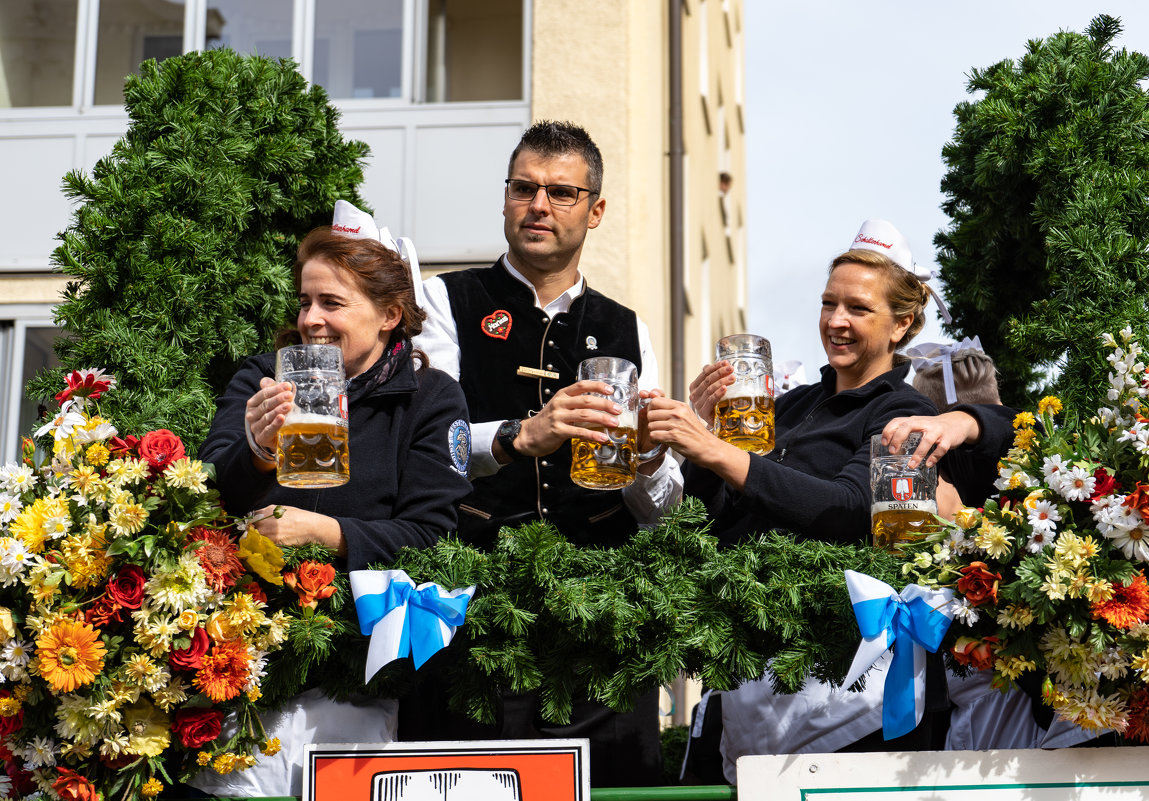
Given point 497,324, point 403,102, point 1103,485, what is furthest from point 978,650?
point 403,102

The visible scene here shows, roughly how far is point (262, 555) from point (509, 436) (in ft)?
2.57

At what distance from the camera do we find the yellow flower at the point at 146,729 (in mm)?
2713

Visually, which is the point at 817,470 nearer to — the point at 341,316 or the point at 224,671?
the point at 341,316

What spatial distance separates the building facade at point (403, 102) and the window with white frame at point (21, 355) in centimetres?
1

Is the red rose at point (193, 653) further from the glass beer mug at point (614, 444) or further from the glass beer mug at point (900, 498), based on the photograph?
the glass beer mug at point (900, 498)

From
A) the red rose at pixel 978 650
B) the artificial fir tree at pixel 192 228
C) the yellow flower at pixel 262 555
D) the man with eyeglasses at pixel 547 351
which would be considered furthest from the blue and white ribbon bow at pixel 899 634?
the artificial fir tree at pixel 192 228

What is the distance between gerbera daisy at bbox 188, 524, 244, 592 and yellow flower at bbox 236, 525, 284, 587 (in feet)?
0.06

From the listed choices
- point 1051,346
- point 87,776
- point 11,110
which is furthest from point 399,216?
point 87,776

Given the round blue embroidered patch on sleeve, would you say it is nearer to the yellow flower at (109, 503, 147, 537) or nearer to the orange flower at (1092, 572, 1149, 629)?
the yellow flower at (109, 503, 147, 537)

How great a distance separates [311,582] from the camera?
282cm

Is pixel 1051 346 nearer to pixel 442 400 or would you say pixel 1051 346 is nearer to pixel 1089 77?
pixel 1089 77

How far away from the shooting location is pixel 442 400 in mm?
3316

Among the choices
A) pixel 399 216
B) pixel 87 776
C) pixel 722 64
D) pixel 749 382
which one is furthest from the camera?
pixel 722 64

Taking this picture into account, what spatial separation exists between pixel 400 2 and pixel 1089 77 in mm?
6342
